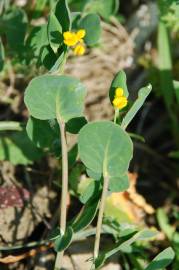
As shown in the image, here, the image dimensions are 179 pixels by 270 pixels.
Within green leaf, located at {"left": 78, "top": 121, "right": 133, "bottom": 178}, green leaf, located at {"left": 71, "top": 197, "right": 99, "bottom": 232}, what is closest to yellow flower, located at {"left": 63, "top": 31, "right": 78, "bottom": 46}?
green leaf, located at {"left": 78, "top": 121, "right": 133, "bottom": 178}

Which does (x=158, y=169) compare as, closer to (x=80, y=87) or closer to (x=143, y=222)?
(x=143, y=222)

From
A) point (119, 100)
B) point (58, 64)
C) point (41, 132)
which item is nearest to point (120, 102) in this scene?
point (119, 100)

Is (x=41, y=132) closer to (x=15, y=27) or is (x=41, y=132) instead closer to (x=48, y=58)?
(x=48, y=58)

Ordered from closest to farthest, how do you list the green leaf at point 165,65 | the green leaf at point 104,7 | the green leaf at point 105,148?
the green leaf at point 105,148
the green leaf at point 104,7
the green leaf at point 165,65

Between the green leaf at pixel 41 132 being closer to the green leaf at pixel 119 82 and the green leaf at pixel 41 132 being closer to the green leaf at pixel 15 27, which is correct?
the green leaf at pixel 119 82

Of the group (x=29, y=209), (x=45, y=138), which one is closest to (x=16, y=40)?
(x=45, y=138)

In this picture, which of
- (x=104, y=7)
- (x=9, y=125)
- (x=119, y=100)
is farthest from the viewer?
(x=104, y=7)

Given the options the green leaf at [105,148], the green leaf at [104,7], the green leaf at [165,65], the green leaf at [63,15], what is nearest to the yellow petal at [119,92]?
the green leaf at [105,148]
